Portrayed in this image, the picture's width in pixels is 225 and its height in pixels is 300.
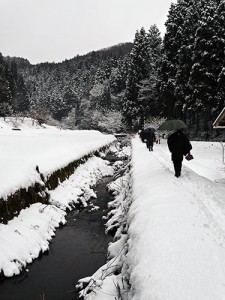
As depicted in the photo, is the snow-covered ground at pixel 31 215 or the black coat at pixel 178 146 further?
the black coat at pixel 178 146

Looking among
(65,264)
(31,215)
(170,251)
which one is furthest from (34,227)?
(170,251)

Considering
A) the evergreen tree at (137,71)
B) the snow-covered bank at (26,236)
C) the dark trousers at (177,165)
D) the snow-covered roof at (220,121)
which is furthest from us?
the evergreen tree at (137,71)

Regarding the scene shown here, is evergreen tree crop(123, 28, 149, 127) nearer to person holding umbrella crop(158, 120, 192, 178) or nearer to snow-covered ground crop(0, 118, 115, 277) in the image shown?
snow-covered ground crop(0, 118, 115, 277)

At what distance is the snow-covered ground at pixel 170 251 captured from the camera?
167 inches

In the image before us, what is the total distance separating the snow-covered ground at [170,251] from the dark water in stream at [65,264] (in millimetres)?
719

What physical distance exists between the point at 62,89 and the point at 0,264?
12104 centimetres

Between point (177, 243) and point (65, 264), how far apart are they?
11.8 feet

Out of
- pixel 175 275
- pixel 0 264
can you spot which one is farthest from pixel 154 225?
pixel 0 264

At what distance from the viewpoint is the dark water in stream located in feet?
22.0

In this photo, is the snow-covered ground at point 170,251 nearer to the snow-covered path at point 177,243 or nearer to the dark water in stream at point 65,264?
the snow-covered path at point 177,243

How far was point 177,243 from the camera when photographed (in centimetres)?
545

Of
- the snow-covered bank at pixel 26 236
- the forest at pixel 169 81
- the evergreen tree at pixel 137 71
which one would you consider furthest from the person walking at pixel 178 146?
the evergreen tree at pixel 137 71

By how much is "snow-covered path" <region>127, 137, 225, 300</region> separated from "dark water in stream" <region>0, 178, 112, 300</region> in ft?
5.25

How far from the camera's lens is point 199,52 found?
3059 cm
